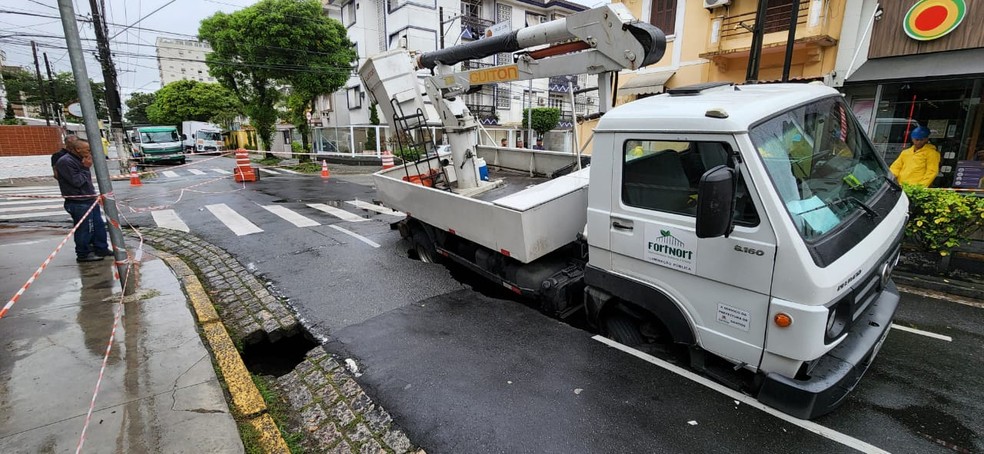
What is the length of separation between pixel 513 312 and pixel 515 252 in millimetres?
802

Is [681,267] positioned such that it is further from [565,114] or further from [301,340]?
[565,114]

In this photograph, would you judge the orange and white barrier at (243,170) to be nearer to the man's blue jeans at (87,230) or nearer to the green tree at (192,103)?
the man's blue jeans at (87,230)

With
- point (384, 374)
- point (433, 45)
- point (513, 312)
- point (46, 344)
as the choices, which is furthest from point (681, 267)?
point (433, 45)

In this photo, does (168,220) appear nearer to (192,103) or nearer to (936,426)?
(936,426)

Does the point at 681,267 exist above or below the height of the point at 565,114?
below

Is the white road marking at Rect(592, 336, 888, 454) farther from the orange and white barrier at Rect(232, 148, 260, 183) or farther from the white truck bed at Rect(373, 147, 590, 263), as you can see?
the orange and white barrier at Rect(232, 148, 260, 183)

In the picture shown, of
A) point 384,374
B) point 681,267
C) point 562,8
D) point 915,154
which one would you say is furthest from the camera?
point 562,8

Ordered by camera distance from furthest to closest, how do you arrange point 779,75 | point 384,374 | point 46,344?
point 779,75 < point 46,344 < point 384,374

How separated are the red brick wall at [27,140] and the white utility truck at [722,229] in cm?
3101

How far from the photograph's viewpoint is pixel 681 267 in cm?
294

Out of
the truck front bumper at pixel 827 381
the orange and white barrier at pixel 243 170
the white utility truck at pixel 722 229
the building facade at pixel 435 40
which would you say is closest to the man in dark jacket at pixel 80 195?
the white utility truck at pixel 722 229

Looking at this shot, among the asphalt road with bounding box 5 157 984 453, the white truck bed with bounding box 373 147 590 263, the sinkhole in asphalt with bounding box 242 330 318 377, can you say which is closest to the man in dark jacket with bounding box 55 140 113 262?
the asphalt road with bounding box 5 157 984 453

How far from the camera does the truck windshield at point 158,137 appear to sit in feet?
80.7

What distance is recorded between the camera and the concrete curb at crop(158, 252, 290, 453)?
281 cm
